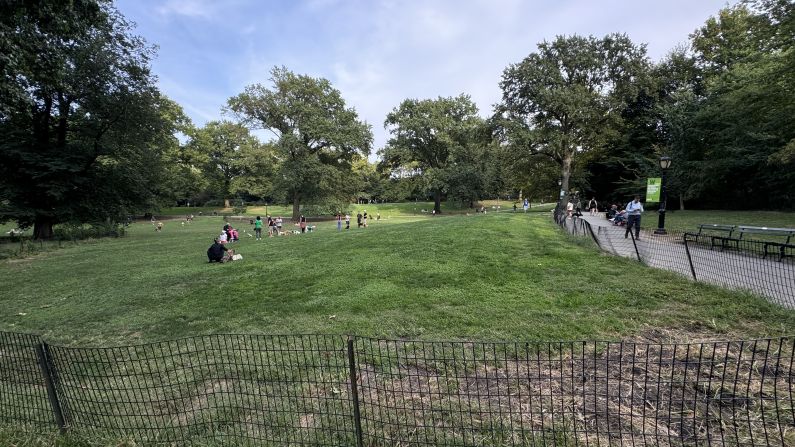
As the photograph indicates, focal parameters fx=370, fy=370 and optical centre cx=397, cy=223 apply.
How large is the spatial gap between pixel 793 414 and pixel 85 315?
1087 centimetres

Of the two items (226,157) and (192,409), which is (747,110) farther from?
(226,157)

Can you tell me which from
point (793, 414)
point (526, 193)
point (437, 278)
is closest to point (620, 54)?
point (526, 193)

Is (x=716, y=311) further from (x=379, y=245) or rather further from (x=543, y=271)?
(x=379, y=245)

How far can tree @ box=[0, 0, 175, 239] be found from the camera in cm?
2027

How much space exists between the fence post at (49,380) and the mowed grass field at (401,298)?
2790 mm

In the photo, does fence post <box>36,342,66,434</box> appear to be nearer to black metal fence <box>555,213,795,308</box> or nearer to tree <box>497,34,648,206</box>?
black metal fence <box>555,213,795,308</box>

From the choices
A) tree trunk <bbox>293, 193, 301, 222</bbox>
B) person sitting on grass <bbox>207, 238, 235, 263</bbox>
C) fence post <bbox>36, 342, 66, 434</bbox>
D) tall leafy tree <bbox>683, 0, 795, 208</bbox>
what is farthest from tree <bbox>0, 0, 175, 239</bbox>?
tall leafy tree <bbox>683, 0, 795, 208</bbox>

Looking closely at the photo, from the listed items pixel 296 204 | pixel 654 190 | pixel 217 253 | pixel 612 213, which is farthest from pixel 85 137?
pixel 612 213

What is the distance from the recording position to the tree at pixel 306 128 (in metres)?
40.3

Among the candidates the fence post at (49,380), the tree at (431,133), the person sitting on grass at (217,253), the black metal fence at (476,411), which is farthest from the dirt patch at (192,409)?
the tree at (431,133)

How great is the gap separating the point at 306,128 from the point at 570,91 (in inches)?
1022

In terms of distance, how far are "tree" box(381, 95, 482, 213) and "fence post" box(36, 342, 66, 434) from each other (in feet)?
156

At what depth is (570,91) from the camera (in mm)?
30172

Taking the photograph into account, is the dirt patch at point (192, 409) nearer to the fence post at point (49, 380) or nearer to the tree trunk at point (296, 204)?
the fence post at point (49, 380)
